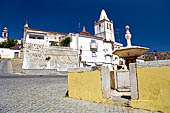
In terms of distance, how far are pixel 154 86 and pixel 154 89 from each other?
0.33ft

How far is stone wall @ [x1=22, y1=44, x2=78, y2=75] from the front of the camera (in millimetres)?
26594

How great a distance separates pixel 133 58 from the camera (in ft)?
24.8

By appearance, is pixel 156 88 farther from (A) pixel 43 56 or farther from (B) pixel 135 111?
(A) pixel 43 56

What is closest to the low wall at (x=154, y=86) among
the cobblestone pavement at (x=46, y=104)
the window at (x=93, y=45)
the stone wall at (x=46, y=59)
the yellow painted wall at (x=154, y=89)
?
the yellow painted wall at (x=154, y=89)

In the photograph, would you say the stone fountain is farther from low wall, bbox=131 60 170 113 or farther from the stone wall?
the stone wall

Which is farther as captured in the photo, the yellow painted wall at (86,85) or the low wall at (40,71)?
the low wall at (40,71)

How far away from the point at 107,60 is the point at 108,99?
34.4 metres

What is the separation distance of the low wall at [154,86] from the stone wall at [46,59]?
80.9 ft

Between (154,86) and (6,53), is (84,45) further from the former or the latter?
(154,86)

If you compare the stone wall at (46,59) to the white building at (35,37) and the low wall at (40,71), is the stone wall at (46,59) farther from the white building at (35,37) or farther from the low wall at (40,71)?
the white building at (35,37)

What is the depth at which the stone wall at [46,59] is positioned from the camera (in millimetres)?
26594

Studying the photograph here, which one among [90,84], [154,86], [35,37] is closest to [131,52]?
[90,84]

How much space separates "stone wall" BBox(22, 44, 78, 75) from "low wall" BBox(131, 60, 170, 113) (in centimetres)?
2466

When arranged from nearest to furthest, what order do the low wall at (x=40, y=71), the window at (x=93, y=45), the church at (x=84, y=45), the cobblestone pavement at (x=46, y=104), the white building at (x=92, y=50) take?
the cobblestone pavement at (x=46, y=104)
the low wall at (x=40, y=71)
the church at (x=84, y=45)
the white building at (x=92, y=50)
the window at (x=93, y=45)
